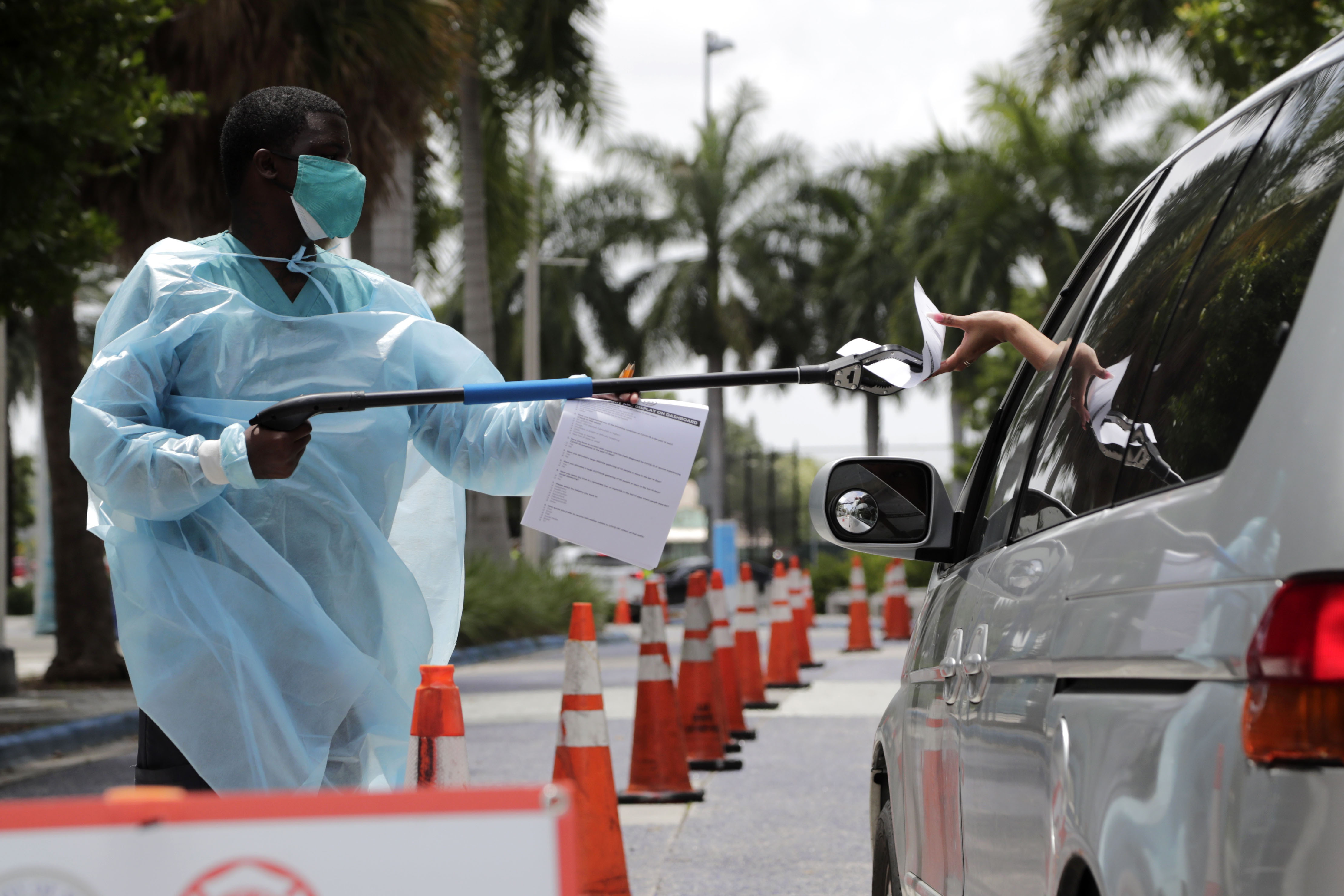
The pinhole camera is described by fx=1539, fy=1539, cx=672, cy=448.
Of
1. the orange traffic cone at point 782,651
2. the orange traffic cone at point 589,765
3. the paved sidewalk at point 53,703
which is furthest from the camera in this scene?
the orange traffic cone at point 782,651

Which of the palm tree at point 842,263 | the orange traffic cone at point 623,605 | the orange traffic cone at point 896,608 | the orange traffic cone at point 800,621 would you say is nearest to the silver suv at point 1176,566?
the orange traffic cone at point 800,621

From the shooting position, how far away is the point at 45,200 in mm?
8859

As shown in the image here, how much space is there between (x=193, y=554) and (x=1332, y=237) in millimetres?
2090

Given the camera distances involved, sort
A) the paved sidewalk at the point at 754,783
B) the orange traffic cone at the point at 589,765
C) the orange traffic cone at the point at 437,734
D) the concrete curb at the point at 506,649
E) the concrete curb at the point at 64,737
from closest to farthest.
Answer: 1. the orange traffic cone at the point at 437,734
2. the orange traffic cone at the point at 589,765
3. the paved sidewalk at the point at 754,783
4. the concrete curb at the point at 64,737
5. the concrete curb at the point at 506,649

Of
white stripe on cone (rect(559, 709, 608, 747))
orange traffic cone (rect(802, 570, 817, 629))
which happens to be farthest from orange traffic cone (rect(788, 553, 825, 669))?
white stripe on cone (rect(559, 709, 608, 747))

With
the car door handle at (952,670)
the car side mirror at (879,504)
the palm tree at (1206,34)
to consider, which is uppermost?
the palm tree at (1206,34)

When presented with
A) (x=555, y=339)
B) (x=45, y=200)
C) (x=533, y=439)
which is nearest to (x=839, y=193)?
(x=555, y=339)

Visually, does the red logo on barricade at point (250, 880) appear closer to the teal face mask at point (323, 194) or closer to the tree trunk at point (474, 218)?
the teal face mask at point (323, 194)

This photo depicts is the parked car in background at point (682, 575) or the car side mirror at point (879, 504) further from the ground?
the car side mirror at point (879, 504)

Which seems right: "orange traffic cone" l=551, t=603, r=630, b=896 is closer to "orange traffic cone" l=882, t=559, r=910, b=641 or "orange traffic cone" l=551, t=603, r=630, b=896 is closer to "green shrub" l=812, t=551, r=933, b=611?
"orange traffic cone" l=882, t=559, r=910, b=641

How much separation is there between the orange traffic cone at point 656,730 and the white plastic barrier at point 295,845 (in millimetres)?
5387

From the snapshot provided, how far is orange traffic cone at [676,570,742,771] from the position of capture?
8.55 m

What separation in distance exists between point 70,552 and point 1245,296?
13045mm

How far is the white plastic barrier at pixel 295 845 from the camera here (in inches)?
53.6
